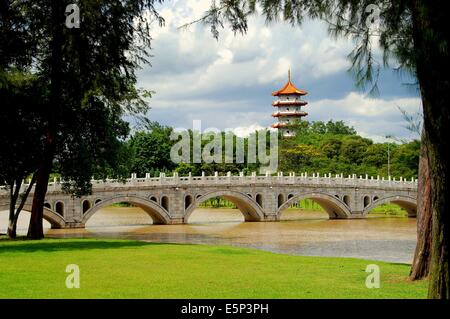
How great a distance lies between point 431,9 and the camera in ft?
24.6

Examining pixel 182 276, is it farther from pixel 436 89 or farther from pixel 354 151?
pixel 354 151

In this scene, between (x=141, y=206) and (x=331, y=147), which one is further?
(x=331, y=147)

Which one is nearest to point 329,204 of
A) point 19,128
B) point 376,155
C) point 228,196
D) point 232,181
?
point 228,196

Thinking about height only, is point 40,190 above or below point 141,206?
above

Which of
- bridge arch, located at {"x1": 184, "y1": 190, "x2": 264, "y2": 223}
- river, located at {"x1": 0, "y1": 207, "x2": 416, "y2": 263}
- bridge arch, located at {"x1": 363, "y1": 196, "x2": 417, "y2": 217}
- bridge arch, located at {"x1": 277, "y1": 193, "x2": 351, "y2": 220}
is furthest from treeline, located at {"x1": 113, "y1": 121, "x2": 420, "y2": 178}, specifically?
river, located at {"x1": 0, "y1": 207, "x2": 416, "y2": 263}

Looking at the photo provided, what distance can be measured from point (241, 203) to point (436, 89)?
43.0 m

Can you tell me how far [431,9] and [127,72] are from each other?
44.5 feet

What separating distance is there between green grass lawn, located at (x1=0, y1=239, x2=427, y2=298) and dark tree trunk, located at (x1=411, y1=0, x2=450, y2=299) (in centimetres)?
278

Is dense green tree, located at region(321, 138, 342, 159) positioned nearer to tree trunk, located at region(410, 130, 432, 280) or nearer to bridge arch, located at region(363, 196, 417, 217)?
bridge arch, located at region(363, 196, 417, 217)

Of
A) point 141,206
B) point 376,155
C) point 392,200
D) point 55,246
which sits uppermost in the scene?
point 376,155

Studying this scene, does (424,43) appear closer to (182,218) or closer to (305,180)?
(182,218)

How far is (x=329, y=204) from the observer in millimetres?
55281

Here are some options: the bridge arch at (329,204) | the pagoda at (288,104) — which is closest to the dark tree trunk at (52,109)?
the bridge arch at (329,204)

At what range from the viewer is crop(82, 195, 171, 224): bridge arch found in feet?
136
